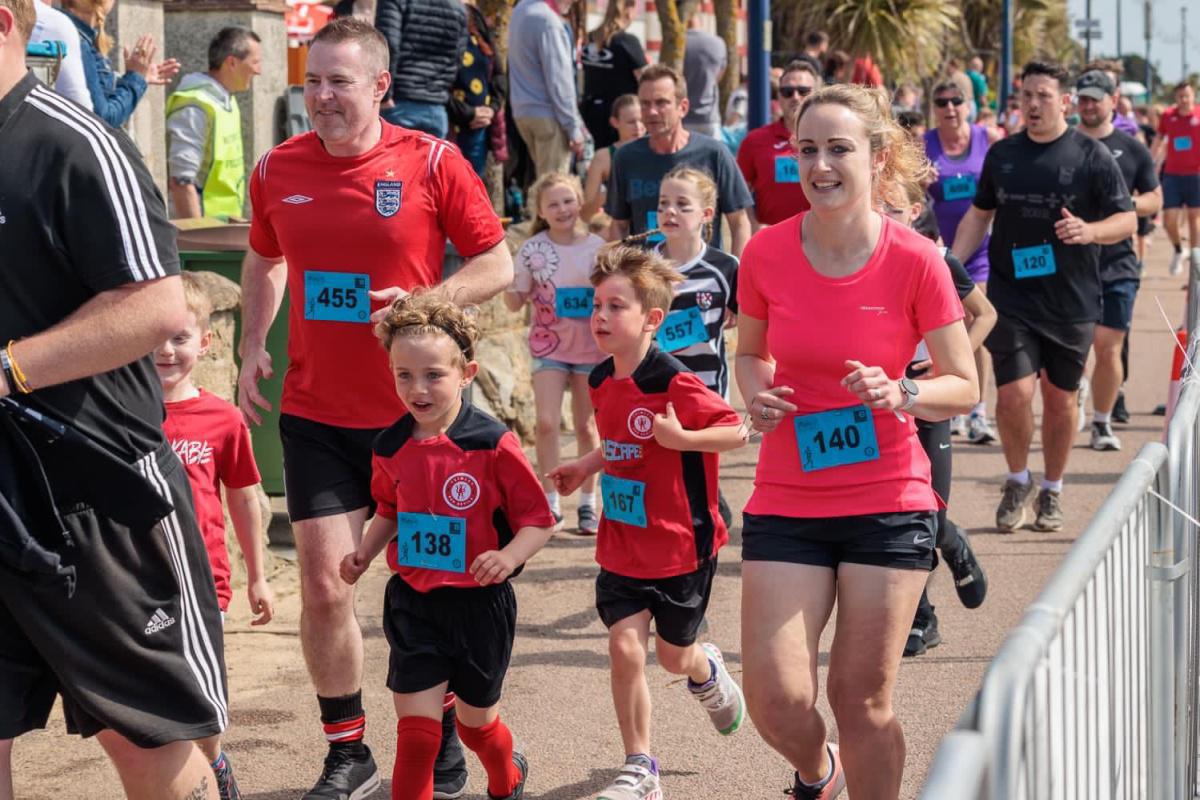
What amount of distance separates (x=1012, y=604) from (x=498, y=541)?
3337mm

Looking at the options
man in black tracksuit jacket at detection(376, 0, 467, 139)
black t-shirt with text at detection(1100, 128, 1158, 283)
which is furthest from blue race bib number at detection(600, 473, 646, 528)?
black t-shirt with text at detection(1100, 128, 1158, 283)

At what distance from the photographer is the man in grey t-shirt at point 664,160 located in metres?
8.55

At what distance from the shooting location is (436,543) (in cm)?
484

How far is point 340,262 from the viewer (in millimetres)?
5184

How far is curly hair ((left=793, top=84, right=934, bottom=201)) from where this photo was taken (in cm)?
445

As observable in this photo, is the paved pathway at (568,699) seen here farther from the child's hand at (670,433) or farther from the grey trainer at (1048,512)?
the child's hand at (670,433)

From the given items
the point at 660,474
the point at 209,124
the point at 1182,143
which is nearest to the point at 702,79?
the point at 209,124

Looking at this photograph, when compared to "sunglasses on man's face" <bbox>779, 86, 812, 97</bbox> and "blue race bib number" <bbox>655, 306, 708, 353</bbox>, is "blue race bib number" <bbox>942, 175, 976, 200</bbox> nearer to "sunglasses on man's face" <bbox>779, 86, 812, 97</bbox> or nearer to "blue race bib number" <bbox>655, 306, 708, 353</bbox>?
"sunglasses on man's face" <bbox>779, 86, 812, 97</bbox>

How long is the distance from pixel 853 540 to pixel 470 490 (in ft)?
3.61

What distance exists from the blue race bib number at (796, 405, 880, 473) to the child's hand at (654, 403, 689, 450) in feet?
2.85

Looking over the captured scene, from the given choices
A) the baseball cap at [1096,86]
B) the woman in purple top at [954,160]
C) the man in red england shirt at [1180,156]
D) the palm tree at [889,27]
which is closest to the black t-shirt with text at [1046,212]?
the woman in purple top at [954,160]

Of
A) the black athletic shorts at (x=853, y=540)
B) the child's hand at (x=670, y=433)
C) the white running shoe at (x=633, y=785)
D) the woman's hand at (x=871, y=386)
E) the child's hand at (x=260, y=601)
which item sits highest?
the woman's hand at (x=871, y=386)

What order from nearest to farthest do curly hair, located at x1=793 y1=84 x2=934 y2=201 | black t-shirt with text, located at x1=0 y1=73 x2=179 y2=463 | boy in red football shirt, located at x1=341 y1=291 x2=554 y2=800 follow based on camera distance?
black t-shirt with text, located at x1=0 y1=73 x2=179 y2=463 < curly hair, located at x1=793 y1=84 x2=934 y2=201 < boy in red football shirt, located at x1=341 y1=291 x2=554 y2=800

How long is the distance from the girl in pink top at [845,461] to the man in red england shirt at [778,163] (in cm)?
496
